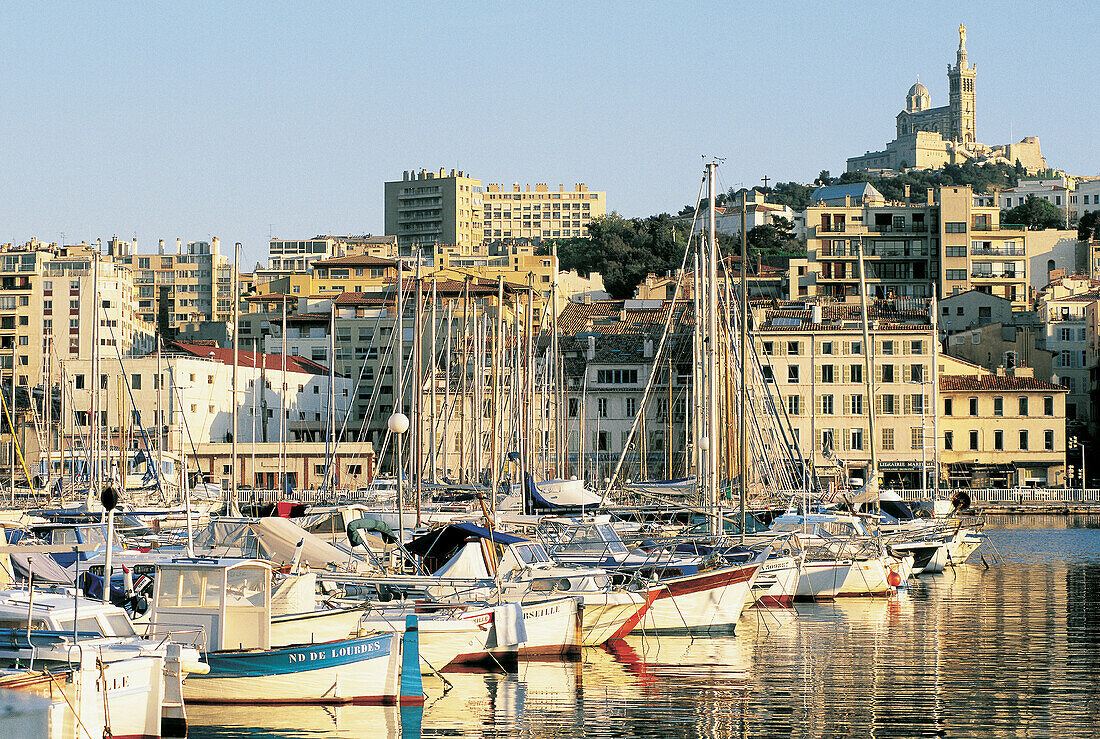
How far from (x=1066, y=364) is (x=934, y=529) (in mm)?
65873

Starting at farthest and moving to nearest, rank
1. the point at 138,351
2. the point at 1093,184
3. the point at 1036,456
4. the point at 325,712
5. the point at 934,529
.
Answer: the point at 1093,184
the point at 138,351
the point at 1036,456
the point at 934,529
the point at 325,712

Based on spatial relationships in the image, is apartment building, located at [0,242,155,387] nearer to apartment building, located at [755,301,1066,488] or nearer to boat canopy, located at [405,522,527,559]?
apartment building, located at [755,301,1066,488]

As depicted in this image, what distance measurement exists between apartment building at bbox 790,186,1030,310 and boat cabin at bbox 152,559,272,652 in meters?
101

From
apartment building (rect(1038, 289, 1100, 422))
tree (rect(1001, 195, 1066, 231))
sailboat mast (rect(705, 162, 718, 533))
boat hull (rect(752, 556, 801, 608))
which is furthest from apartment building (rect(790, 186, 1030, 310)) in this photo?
boat hull (rect(752, 556, 801, 608))

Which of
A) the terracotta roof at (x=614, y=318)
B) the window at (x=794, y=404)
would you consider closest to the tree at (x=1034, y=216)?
the terracotta roof at (x=614, y=318)

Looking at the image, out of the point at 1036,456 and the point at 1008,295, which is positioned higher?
the point at 1008,295

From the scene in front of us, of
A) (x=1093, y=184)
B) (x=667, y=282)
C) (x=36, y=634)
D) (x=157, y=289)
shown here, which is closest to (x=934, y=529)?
(x=36, y=634)

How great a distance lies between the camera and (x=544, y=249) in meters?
168

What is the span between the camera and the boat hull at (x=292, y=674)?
24266 mm

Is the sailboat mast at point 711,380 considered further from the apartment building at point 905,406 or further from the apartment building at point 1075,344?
the apartment building at point 1075,344

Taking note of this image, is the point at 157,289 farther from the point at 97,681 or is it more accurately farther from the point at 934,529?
the point at 97,681

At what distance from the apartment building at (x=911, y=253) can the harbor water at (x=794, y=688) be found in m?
83.3

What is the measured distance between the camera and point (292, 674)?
24344 millimetres

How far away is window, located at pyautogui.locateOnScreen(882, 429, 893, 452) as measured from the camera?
95.1 meters
